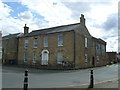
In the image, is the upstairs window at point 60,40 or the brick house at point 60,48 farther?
the upstairs window at point 60,40

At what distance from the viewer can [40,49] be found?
107ft

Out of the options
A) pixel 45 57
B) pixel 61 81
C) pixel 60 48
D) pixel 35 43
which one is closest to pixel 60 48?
pixel 60 48

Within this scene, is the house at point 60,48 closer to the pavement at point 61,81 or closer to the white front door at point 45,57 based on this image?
the white front door at point 45,57

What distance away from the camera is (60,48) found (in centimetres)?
2958

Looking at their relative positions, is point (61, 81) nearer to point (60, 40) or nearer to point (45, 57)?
point (60, 40)

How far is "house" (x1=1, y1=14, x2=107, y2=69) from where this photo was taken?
28547 millimetres

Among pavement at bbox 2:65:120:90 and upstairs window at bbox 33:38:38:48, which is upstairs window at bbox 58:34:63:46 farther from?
pavement at bbox 2:65:120:90

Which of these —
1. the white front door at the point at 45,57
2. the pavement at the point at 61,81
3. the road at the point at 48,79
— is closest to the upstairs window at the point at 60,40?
the white front door at the point at 45,57

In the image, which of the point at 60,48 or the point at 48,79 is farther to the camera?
the point at 60,48

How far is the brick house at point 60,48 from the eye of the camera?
28.5 m

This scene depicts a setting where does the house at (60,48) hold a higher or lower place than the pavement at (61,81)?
higher

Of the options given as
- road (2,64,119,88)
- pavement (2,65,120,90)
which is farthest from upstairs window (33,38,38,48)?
pavement (2,65,120,90)

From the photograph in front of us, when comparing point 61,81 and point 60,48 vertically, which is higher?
point 60,48

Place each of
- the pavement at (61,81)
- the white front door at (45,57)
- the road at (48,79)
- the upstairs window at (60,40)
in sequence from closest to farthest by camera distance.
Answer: the pavement at (61,81) → the road at (48,79) → the upstairs window at (60,40) → the white front door at (45,57)
